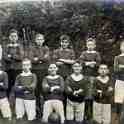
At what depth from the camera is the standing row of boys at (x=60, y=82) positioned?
315 cm

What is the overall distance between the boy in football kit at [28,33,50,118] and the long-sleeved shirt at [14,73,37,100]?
0.04m

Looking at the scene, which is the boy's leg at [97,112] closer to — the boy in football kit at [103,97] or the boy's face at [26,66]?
the boy in football kit at [103,97]

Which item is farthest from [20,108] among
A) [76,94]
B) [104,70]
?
[104,70]

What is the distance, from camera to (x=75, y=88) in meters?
3.16

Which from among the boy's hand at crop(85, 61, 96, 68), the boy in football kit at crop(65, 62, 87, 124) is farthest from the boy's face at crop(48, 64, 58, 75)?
the boy's hand at crop(85, 61, 96, 68)

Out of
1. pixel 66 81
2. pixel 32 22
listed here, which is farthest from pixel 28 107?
pixel 32 22

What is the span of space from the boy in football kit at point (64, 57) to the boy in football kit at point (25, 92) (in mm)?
195

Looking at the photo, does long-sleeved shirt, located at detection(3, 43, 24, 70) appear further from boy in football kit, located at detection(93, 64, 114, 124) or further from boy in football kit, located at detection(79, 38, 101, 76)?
boy in football kit, located at detection(93, 64, 114, 124)

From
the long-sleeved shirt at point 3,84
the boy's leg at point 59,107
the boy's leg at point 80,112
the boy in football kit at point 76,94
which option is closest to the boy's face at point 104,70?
the boy in football kit at point 76,94

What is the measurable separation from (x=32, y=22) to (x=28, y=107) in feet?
2.00

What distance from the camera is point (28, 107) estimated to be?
10.5 ft

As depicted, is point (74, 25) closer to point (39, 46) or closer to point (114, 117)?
point (39, 46)

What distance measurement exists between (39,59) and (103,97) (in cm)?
53

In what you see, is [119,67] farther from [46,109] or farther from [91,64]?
[46,109]
